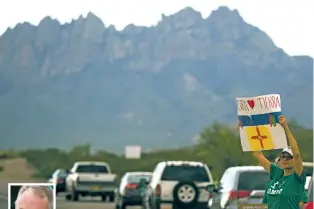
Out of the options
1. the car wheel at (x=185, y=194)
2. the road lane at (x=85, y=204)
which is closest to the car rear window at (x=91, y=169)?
the road lane at (x=85, y=204)

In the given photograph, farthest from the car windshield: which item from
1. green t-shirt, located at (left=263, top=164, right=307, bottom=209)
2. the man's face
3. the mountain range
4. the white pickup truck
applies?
the man's face

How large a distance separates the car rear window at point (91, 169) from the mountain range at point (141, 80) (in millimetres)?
2892

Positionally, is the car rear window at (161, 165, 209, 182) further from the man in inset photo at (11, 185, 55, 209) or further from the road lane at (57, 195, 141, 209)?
the man in inset photo at (11, 185, 55, 209)

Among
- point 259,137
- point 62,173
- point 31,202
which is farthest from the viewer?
point 62,173

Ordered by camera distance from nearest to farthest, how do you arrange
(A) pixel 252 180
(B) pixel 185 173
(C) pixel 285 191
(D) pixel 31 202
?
1. (D) pixel 31 202
2. (C) pixel 285 191
3. (A) pixel 252 180
4. (B) pixel 185 173

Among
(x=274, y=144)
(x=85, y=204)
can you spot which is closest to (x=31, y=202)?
(x=274, y=144)

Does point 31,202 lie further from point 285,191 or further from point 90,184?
point 90,184

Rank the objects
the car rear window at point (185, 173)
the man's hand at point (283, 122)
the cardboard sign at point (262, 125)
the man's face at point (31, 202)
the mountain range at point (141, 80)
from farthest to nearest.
→ 1. the mountain range at point (141, 80)
2. the car rear window at point (185, 173)
3. the cardboard sign at point (262, 125)
4. the man's hand at point (283, 122)
5. the man's face at point (31, 202)

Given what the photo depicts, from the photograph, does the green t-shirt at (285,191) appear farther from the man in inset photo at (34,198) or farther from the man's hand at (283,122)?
the man in inset photo at (34,198)

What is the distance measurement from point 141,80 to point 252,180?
107 feet

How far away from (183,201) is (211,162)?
18598mm

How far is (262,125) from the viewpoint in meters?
12.0

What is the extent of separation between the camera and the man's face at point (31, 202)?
9.30 metres

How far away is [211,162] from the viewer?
142ft
